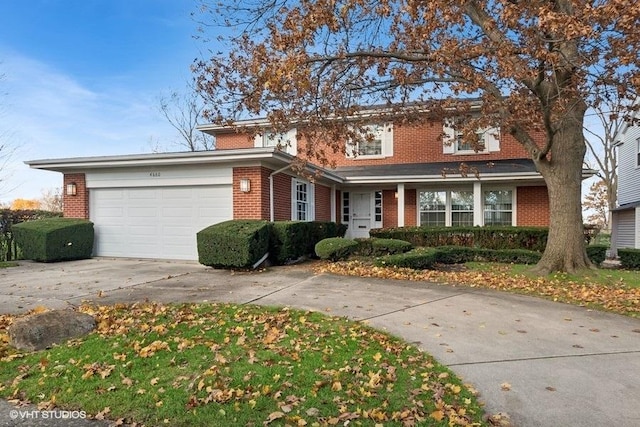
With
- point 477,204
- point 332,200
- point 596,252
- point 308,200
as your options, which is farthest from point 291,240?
point 596,252

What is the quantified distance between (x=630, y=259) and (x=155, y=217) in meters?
14.8

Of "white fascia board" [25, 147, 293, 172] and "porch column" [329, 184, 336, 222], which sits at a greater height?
"white fascia board" [25, 147, 293, 172]

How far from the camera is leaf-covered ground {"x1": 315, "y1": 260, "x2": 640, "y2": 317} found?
24.1 ft

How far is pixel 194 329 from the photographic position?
5.11 m

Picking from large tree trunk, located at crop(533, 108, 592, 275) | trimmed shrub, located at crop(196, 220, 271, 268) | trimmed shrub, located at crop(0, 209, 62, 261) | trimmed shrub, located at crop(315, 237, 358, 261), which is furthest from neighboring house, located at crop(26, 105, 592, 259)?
large tree trunk, located at crop(533, 108, 592, 275)

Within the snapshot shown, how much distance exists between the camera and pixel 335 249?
12.0 metres

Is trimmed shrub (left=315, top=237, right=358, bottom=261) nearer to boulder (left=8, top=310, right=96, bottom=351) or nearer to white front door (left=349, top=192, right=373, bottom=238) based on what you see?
white front door (left=349, top=192, right=373, bottom=238)

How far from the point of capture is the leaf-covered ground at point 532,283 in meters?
7.35

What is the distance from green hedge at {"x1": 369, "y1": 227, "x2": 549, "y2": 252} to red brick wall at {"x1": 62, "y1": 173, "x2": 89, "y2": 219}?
420 inches

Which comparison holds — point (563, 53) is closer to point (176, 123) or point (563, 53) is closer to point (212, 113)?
point (212, 113)

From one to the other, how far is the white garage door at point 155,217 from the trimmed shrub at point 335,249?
2.79 m

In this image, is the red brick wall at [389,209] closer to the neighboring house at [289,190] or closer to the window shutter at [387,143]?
the neighboring house at [289,190]

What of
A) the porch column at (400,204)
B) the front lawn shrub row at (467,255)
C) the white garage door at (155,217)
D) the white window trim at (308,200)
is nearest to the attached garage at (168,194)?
the white garage door at (155,217)

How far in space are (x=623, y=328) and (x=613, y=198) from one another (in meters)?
31.5
